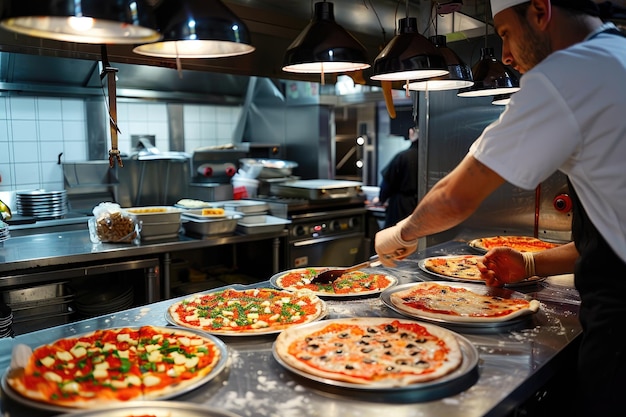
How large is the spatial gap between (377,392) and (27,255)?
309 centimetres

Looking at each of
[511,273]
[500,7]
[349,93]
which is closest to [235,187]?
[349,93]

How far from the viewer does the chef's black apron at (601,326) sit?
5.39 feet

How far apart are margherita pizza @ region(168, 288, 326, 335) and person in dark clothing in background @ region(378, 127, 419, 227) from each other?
13.1 ft

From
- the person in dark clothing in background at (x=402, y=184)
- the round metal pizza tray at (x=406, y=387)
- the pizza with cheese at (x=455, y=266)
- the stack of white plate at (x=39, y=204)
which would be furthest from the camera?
the person in dark clothing in background at (x=402, y=184)

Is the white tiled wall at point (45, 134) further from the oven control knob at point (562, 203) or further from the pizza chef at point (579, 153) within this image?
the pizza chef at point (579, 153)

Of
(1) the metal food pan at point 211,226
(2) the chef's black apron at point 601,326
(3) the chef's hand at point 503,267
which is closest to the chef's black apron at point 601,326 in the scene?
(2) the chef's black apron at point 601,326

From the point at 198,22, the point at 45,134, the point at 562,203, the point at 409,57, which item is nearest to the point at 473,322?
the point at 409,57

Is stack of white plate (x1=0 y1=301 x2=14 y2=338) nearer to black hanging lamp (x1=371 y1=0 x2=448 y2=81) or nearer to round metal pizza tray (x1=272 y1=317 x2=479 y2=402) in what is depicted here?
round metal pizza tray (x1=272 y1=317 x2=479 y2=402)

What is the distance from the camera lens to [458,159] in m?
4.12

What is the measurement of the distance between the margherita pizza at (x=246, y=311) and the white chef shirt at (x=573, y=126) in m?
0.97

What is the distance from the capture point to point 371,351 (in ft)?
5.69

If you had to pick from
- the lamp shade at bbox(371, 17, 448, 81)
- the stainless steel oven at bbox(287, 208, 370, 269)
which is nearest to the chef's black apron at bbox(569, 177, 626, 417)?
the lamp shade at bbox(371, 17, 448, 81)

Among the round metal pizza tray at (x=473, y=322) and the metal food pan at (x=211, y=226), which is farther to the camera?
the metal food pan at (x=211, y=226)

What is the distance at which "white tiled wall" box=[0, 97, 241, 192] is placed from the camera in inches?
232
